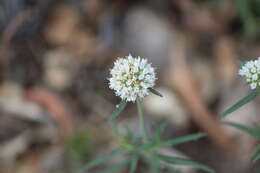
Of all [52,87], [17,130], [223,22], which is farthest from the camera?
[223,22]

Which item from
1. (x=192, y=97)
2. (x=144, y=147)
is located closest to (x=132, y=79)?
(x=144, y=147)

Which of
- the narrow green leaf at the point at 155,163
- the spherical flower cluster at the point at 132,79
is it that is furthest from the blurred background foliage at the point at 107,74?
the spherical flower cluster at the point at 132,79

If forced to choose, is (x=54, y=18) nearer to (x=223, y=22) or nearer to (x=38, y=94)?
(x=38, y=94)

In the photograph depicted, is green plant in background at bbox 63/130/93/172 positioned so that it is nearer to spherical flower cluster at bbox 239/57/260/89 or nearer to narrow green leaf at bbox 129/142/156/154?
narrow green leaf at bbox 129/142/156/154

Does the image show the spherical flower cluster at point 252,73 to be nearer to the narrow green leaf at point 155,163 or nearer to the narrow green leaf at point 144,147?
the narrow green leaf at point 144,147

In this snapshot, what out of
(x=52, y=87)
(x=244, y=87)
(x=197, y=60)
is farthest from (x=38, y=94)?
(x=244, y=87)
